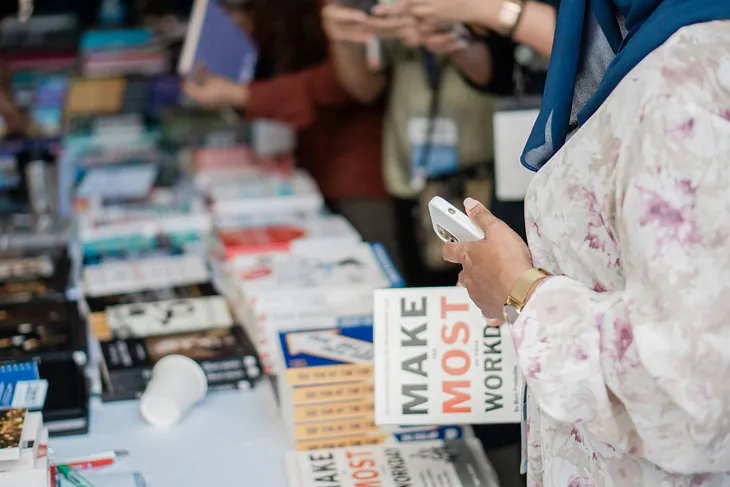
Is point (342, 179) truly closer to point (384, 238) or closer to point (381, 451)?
point (384, 238)

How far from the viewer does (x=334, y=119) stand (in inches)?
106

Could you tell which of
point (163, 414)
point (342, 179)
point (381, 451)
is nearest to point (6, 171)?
point (342, 179)

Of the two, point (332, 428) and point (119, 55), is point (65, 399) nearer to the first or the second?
point (332, 428)

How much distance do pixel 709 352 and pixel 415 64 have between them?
165 cm

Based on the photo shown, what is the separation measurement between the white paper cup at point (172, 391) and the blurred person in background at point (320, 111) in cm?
114

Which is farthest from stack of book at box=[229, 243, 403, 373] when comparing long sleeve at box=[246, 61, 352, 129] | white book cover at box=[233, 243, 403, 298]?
long sleeve at box=[246, 61, 352, 129]

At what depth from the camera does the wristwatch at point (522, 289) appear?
3.12ft

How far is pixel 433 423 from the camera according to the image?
133cm

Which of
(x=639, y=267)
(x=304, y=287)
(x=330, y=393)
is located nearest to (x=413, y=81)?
(x=304, y=287)

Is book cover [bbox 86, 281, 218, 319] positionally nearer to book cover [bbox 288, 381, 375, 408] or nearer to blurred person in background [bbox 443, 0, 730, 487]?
book cover [bbox 288, 381, 375, 408]

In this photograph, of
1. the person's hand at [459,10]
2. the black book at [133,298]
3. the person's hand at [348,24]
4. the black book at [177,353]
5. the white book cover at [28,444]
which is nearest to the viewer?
the white book cover at [28,444]

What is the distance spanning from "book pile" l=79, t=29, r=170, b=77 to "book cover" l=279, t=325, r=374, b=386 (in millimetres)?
2253

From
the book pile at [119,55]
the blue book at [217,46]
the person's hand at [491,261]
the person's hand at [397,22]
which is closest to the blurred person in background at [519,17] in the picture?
the person's hand at [397,22]

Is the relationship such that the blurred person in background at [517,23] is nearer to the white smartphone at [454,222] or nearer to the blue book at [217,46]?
the white smartphone at [454,222]
